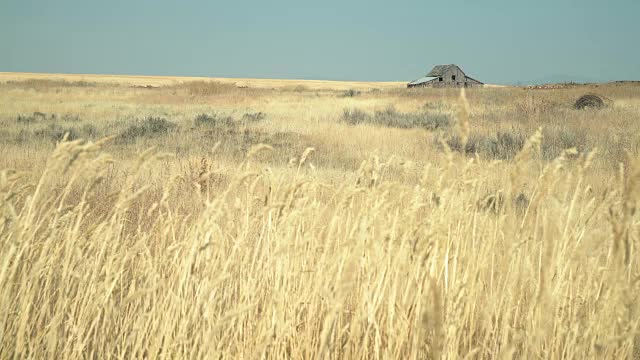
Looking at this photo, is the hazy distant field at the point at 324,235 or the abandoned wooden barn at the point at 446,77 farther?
the abandoned wooden barn at the point at 446,77

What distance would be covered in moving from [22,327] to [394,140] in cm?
1128

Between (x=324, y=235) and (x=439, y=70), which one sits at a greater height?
(x=439, y=70)

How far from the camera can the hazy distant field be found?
2027 mm

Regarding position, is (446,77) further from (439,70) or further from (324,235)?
(324,235)

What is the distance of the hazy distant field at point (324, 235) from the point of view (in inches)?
79.8

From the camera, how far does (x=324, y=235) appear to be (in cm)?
438

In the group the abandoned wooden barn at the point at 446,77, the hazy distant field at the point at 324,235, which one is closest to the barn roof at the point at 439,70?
the abandoned wooden barn at the point at 446,77

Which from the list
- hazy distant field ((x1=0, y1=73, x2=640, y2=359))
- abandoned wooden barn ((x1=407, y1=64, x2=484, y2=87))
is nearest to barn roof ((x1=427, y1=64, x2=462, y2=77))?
abandoned wooden barn ((x1=407, y1=64, x2=484, y2=87))

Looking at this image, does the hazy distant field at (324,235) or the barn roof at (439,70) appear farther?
the barn roof at (439,70)

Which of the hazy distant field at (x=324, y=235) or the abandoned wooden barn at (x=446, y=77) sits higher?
the abandoned wooden barn at (x=446, y=77)

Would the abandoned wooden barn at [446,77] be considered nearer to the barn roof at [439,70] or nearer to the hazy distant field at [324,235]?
the barn roof at [439,70]

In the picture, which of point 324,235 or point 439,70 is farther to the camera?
point 439,70

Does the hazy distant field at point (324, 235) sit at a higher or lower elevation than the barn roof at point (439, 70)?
lower

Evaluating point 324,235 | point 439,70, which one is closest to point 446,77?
point 439,70
